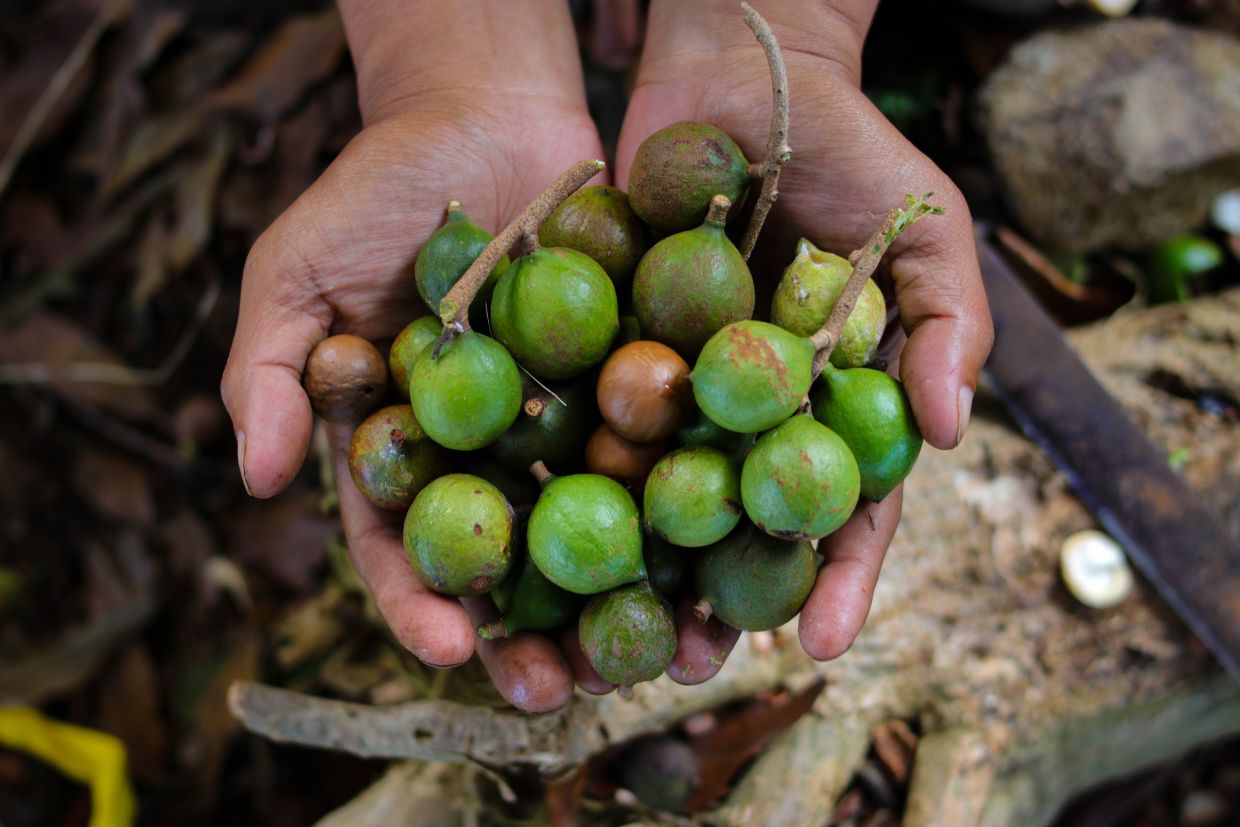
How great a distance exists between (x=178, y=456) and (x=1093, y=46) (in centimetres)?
484

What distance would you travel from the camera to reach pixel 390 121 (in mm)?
2805

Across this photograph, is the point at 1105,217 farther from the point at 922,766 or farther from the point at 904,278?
the point at 922,766

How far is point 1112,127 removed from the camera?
418cm

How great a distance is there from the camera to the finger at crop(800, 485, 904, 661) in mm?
2199

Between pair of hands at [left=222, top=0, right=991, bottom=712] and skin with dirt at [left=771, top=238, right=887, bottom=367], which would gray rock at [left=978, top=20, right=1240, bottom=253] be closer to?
pair of hands at [left=222, top=0, right=991, bottom=712]

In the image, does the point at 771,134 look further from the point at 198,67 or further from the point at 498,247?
the point at 198,67

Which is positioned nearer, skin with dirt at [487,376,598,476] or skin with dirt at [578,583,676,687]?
skin with dirt at [578,583,676,687]

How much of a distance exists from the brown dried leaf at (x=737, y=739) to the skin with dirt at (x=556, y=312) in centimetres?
133

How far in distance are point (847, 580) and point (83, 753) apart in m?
3.41

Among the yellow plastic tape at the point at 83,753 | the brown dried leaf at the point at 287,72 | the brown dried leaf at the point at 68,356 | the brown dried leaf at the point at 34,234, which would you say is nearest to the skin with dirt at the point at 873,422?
the brown dried leaf at the point at 287,72


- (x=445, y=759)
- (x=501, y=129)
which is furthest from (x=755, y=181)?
(x=445, y=759)

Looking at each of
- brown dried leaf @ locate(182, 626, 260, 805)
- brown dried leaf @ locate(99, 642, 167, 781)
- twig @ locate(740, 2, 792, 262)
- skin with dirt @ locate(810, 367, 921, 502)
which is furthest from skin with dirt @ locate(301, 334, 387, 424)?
brown dried leaf @ locate(99, 642, 167, 781)

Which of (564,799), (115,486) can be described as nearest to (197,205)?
(115,486)

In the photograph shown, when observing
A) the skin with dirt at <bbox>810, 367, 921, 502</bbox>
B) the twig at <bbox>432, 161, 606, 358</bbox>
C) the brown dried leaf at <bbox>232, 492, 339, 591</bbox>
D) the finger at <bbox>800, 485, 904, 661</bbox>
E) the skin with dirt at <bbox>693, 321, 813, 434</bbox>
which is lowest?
the brown dried leaf at <bbox>232, 492, 339, 591</bbox>
